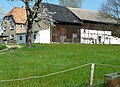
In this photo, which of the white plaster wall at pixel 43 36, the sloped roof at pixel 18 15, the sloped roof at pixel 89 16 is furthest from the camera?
the sloped roof at pixel 18 15

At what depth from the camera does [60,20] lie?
63156 mm

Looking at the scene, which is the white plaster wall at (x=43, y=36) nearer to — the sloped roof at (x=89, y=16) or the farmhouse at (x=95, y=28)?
the farmhouse at (x=95, y=28)

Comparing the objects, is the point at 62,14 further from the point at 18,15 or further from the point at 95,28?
the point at 18,15

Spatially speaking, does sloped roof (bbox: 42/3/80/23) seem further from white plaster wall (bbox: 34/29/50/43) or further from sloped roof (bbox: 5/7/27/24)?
sloped roof (bbox: 5/7/27/24)

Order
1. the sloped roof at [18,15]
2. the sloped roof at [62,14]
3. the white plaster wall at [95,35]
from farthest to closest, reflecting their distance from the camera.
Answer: the sloped roof at [18,15], the white plaster wall at [95,35], the sloped roof at [62,14]

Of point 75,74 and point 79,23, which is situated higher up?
point 79,23

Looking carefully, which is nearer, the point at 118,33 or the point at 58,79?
the point at 58,79

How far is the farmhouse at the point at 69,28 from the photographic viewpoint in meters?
62.3

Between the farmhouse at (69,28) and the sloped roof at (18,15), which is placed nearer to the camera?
the farmhouse at (69,28)

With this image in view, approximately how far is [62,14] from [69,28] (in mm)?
3592

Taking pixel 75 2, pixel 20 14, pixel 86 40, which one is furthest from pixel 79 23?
pixel 75 2

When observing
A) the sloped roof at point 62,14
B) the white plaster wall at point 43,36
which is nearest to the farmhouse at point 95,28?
the sloped roof at point 62,14

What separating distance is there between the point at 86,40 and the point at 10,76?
181 ft

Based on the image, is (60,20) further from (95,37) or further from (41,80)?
(41,80)
